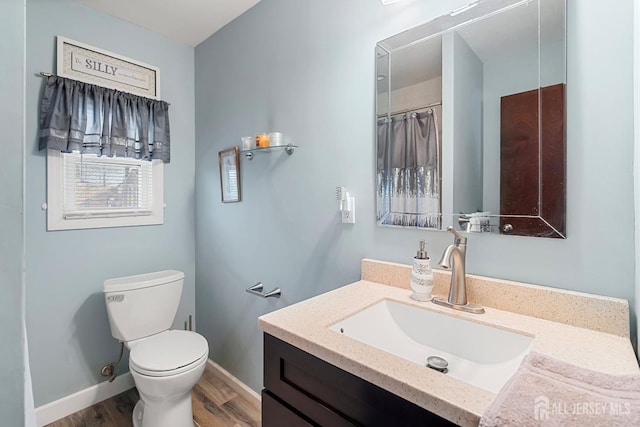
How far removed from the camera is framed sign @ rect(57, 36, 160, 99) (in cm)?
178

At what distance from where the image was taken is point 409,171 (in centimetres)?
122

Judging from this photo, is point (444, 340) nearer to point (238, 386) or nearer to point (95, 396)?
point (238, 386)

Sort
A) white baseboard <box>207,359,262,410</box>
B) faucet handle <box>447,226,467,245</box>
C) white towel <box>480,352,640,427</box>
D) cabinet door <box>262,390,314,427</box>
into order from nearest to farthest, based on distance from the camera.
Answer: white towel <box>480,352,640,427</box> → cabinet door <box>262,390,314,427</box> → faucet handle <box>447,226,467,245</box> → white baseboard <box>207,359,262,410</box>

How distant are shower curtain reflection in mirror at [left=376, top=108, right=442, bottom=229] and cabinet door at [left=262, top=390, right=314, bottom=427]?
2.51 feet

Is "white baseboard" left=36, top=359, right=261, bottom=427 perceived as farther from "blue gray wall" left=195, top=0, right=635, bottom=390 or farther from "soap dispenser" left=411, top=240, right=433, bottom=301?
"soap dispenser" left=411, top=240, right=433, bottom=301

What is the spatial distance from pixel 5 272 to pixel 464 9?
4.82 ft

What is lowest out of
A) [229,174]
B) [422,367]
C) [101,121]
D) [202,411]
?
[202,411]

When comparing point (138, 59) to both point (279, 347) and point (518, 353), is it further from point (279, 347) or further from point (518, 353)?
point (518, 353)

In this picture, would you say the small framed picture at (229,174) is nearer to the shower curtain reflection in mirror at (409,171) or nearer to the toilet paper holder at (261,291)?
the toilet paper holder at (261,291)

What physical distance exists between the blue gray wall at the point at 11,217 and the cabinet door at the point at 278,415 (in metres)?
0.53

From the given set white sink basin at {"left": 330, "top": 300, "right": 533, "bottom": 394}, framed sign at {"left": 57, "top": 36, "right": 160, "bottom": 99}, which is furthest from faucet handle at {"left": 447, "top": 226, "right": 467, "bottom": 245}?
framed sign at {"left": 57, "top": 36, "right": 160, "bottom": 99}

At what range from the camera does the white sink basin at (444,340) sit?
832 millimetres

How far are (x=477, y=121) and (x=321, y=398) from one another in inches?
39.8

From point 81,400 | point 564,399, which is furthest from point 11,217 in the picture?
point 81,400
